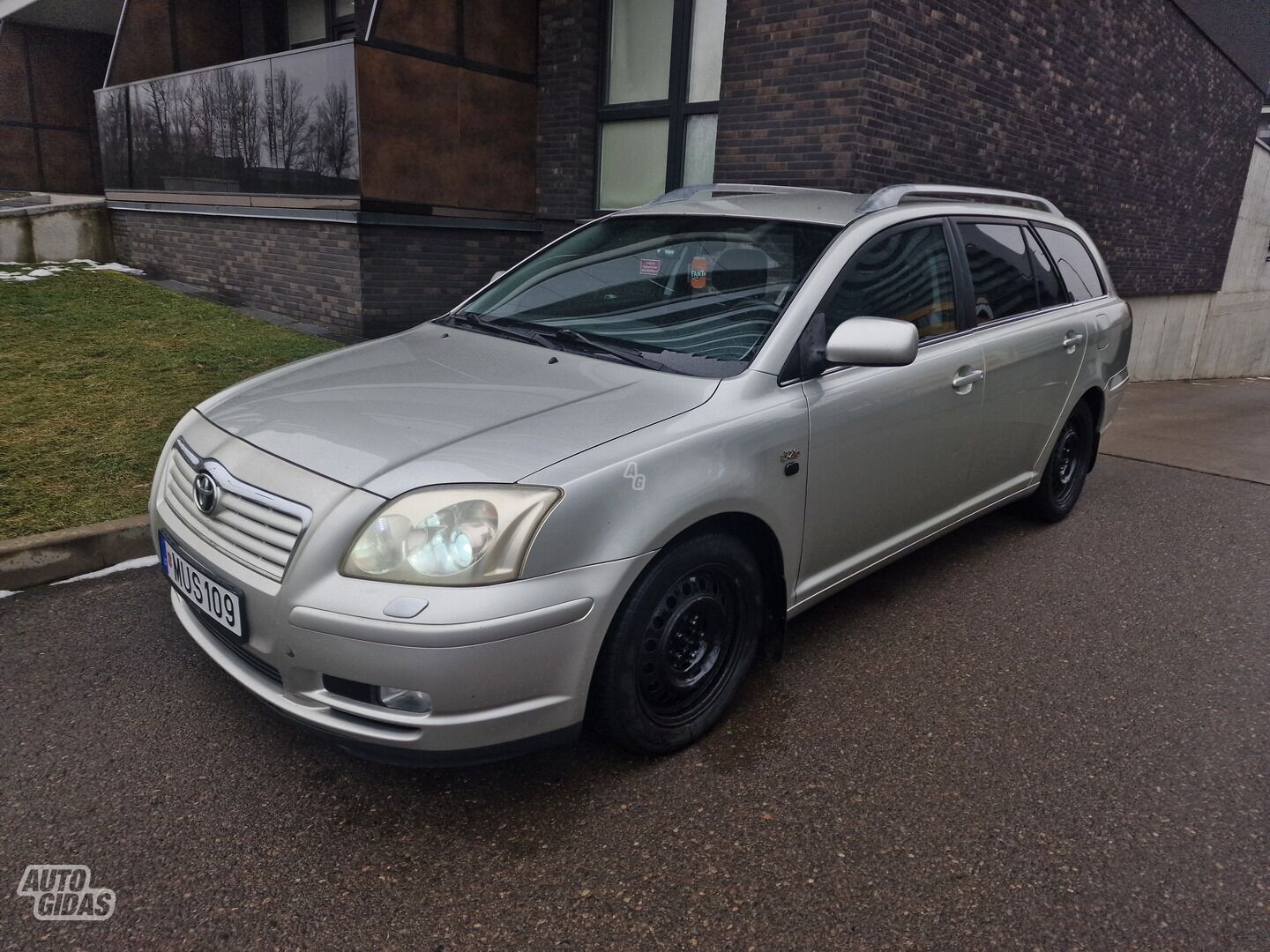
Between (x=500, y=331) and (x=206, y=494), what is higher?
(x=500, y=331)

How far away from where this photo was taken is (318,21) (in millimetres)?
11281

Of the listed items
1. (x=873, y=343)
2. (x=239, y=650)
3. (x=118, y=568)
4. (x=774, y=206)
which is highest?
(x=774, y=206)

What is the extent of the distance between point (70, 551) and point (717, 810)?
9.70 feet

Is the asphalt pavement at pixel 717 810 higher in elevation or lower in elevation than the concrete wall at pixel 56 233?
lower

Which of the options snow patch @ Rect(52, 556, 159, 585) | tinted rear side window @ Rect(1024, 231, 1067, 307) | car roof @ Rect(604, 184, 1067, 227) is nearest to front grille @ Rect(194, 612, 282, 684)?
snow patch @ Rect(52, 556, 159, 585)

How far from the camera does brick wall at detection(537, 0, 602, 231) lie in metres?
8.69

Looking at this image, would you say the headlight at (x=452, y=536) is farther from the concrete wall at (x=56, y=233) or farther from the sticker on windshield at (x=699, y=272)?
the concrete wall at (x=56, y=233)

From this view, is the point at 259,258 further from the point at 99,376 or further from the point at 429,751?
the point at 429,751

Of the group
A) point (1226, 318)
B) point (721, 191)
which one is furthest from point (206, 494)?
point (1226, 318)

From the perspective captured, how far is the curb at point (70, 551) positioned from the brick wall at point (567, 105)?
5.98 m

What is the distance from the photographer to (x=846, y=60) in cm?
689

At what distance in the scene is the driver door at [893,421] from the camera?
10.2 feet

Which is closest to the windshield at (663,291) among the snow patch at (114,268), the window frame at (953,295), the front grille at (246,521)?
the window frame at (953,295)

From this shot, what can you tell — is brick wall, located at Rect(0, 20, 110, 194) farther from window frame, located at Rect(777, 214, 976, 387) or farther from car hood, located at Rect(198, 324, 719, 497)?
window frame, located at Rect(777, 214, 976, 387)
